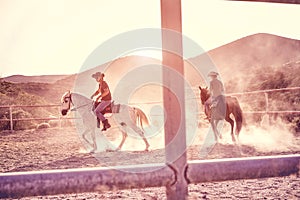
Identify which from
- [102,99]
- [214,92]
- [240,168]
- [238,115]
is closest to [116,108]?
[102,99]

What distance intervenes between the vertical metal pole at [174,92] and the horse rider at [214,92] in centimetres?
684

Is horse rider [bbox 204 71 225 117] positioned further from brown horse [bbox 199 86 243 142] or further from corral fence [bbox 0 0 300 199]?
corral fence [bbox 0 0 300 199]

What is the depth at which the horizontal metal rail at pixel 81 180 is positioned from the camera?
81 centimetres

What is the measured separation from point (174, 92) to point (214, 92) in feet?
23.1

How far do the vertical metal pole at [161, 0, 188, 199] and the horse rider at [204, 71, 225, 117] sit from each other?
22.4 ft

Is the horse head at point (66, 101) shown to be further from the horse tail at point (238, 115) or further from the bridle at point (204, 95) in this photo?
the horse tail at point (238, 115)

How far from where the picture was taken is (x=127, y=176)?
0.85 metres

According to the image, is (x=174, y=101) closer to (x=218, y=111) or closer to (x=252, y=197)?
(x=252, y=197)

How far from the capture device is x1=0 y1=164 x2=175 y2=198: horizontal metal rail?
809mm

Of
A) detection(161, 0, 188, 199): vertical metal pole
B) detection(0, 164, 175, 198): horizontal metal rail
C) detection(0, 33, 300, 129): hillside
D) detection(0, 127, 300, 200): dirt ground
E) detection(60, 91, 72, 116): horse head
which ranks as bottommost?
detection(0, 127, 300, 200): dirt ground

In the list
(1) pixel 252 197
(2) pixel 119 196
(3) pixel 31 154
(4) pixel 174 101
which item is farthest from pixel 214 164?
(3) pixel 31 154

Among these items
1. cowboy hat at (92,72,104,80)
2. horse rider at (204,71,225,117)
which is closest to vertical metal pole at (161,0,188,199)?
horse rider at (204,71,225,117)

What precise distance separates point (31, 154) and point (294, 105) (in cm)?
1185

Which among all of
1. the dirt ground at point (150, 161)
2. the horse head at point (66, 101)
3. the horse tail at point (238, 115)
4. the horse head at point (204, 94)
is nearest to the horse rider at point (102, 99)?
the horse head at point (66, 101)
